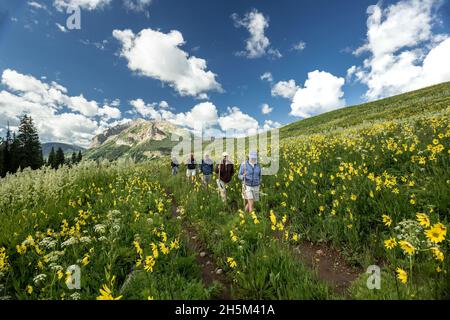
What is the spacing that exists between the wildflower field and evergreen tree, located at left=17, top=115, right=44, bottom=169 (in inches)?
2097

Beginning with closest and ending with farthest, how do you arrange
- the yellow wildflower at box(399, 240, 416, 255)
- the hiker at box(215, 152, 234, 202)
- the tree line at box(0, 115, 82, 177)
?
1. the yellow wildflower at box(399, 240, 416, 255)
2. the hiker at box(215, 152, 234, 202)
3. the tree line at box(0, 115, 82, 177)

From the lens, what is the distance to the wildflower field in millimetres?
3363

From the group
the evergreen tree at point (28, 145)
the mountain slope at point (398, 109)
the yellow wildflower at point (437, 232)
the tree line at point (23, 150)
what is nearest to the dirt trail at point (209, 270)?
the yellow wildflower at point (437, 232)

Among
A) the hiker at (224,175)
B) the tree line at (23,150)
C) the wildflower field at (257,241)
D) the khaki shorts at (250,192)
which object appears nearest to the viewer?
the wildflower field at (257,241)

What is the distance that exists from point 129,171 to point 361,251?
13.3 m

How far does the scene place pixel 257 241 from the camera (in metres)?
4.85

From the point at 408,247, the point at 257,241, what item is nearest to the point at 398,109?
the point at 257,241

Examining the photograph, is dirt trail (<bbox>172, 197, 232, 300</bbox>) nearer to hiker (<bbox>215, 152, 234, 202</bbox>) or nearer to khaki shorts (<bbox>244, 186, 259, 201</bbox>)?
khaki shorts (<bbox>244, 186, 259, 201</bbox>)

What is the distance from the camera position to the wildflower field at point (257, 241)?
3.36m

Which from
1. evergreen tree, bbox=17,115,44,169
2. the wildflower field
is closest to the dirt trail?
the wildflower field

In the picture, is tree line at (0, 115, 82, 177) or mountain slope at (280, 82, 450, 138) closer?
mountain slope at (280, 82, 450, 138)

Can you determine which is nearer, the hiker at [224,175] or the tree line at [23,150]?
the hiker at [224,175]

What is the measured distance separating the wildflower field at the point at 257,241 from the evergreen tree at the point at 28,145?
175 ft

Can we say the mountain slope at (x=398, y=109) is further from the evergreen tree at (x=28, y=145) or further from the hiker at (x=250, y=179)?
the evergreen tree at (x=28, y=145)
